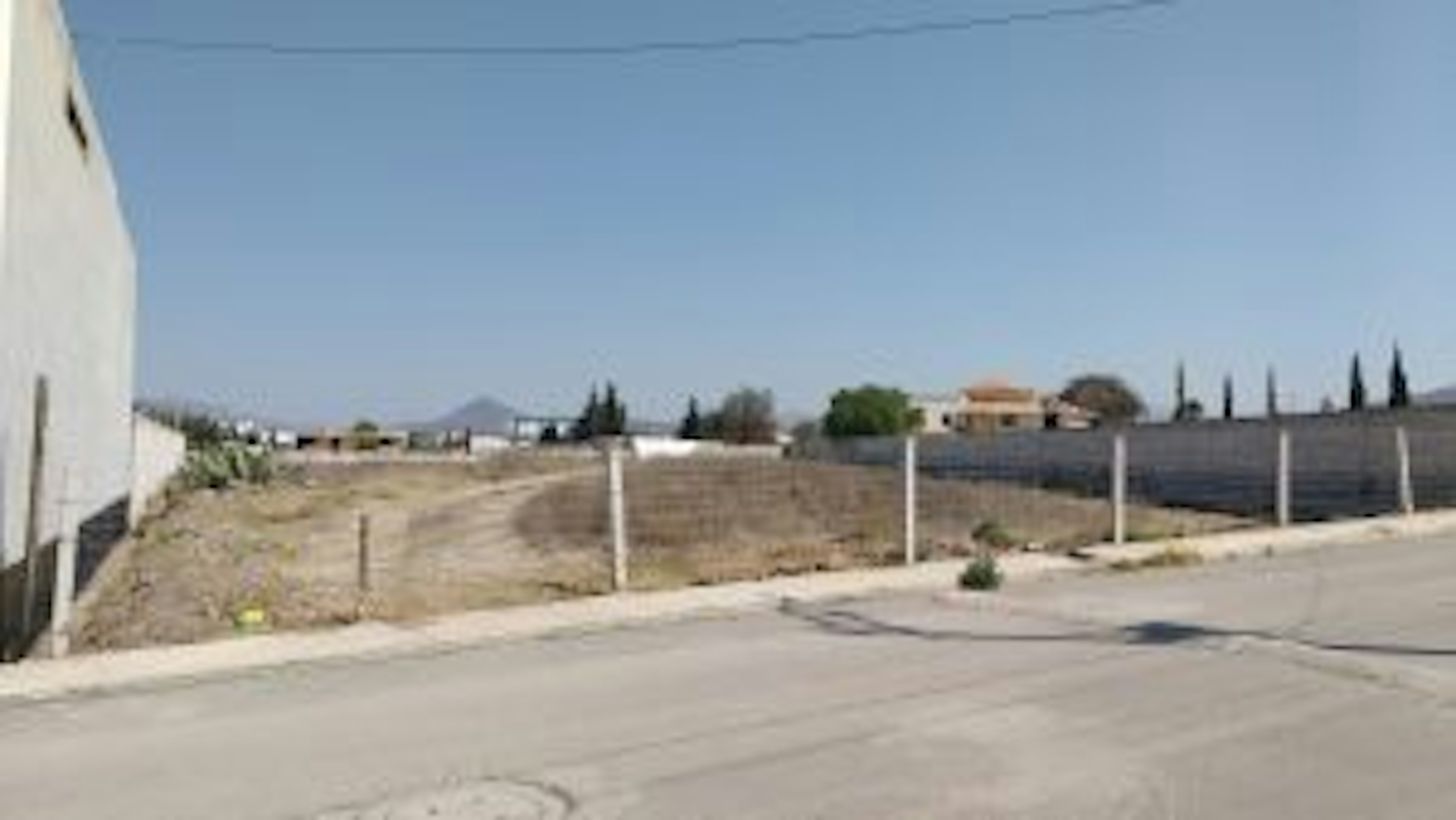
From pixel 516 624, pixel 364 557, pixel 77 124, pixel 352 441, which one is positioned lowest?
pixel 516 624

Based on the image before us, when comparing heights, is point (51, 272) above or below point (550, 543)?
above

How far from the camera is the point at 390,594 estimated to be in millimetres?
15750

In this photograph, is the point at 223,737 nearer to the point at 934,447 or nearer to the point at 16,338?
the point at 16,338

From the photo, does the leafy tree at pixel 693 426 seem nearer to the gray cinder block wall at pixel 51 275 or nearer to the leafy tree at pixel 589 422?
the leafy tree at pixel 589 422

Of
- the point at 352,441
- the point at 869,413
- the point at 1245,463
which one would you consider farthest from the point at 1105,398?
the point at 1245,463

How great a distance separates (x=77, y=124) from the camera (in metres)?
20.0

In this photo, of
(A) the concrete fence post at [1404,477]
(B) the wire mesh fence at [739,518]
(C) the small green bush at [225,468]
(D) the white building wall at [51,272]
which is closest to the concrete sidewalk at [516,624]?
(B) the wire mesh fence at [739,518]

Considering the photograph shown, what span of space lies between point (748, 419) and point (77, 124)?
138 metres

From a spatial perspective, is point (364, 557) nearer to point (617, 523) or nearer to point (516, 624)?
point (516, 624)

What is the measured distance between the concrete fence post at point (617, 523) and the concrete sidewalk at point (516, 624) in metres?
0.37

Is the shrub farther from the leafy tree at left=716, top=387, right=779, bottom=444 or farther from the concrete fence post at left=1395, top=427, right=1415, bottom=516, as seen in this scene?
the leafy tree at left=716, top=387, right=779, bottom=444

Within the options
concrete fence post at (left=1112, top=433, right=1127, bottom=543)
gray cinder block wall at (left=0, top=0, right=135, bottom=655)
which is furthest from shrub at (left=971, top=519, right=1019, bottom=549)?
gray cinder block wall at (left=0, top=0, right=135, bottom=655)

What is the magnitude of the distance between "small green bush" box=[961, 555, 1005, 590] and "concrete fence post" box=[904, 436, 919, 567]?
1532 mm

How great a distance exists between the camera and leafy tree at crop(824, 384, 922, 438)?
13862 centimetres
